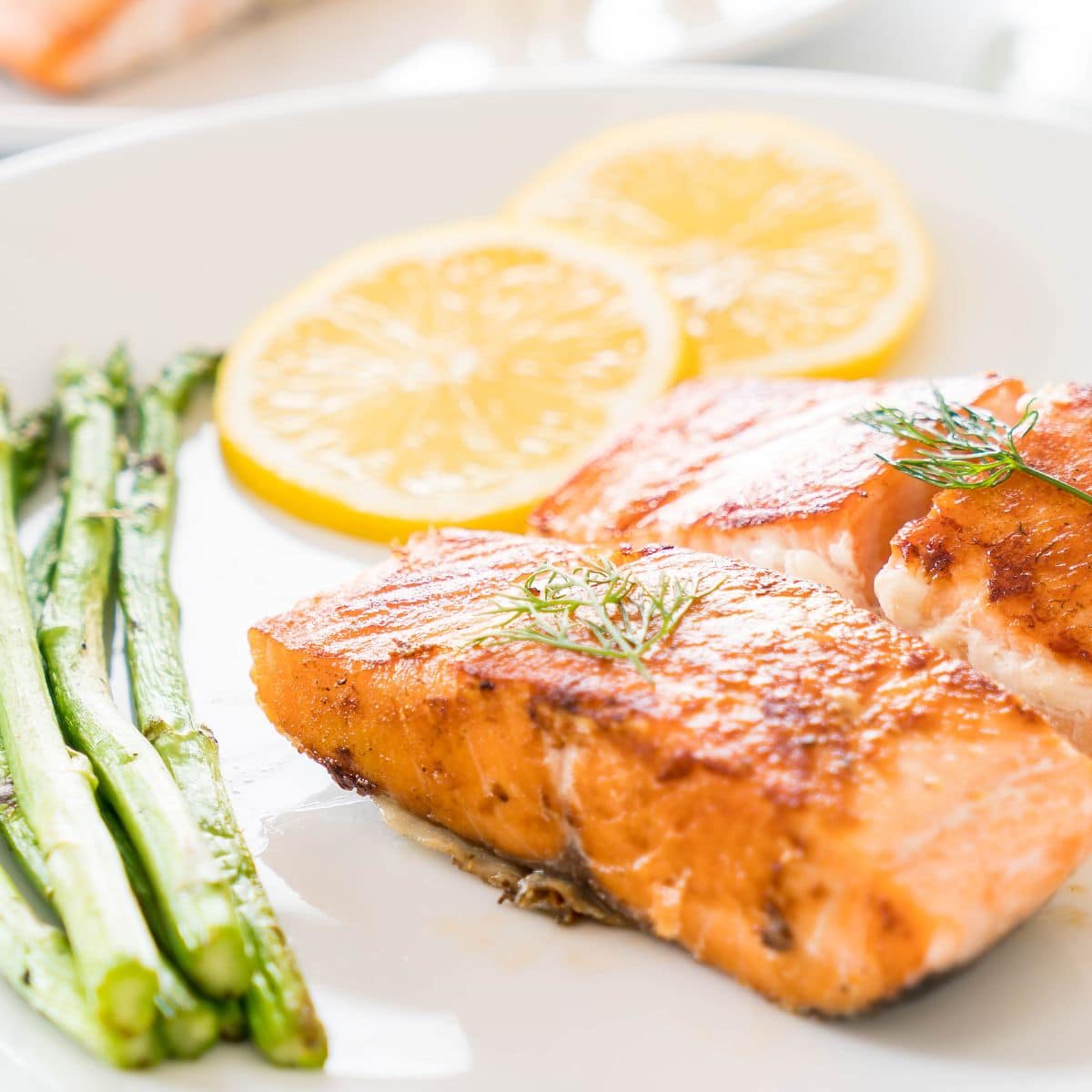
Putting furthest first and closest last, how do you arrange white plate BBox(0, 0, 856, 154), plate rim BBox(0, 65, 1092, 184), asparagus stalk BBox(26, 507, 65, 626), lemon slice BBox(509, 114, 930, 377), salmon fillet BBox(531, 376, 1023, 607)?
white plate BBox(0, 0, 856, 154) → plate rim BBox(0, 65, 1092, 184) → lemon slice BBox(509, 114, 930, 377) → asparagus stalk BBox(26, 507, 65, 626) → salmon fillet BBox(531, 376, 1023, 607)

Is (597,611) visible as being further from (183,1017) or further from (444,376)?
(444,376)

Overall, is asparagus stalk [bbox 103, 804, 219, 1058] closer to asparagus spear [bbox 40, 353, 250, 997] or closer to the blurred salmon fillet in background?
asparagus spear [bbox 40, 353, 250, 997]

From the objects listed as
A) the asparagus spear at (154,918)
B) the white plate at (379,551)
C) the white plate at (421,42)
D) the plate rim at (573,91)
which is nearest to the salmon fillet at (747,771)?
the white plate at (379,551)

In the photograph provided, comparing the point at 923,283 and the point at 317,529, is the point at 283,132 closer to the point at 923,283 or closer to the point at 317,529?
the point at 317,529

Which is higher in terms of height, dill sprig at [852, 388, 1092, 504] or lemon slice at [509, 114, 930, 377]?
lemon slice at [509, 114, 930, 377]

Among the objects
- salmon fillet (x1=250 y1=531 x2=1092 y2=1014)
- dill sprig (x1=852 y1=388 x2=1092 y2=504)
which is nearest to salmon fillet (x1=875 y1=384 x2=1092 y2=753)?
dill sprig (x1=852 y1=388 x2=1092 y2=504)

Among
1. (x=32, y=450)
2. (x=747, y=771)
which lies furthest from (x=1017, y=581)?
(x=32, y=450)

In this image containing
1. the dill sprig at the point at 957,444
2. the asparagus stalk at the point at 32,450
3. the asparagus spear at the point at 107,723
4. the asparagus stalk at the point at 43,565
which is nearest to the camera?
the asparagus spear at the point at 107,723

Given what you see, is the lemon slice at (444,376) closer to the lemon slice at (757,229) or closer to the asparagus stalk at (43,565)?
the lemon slice at (757,229)
